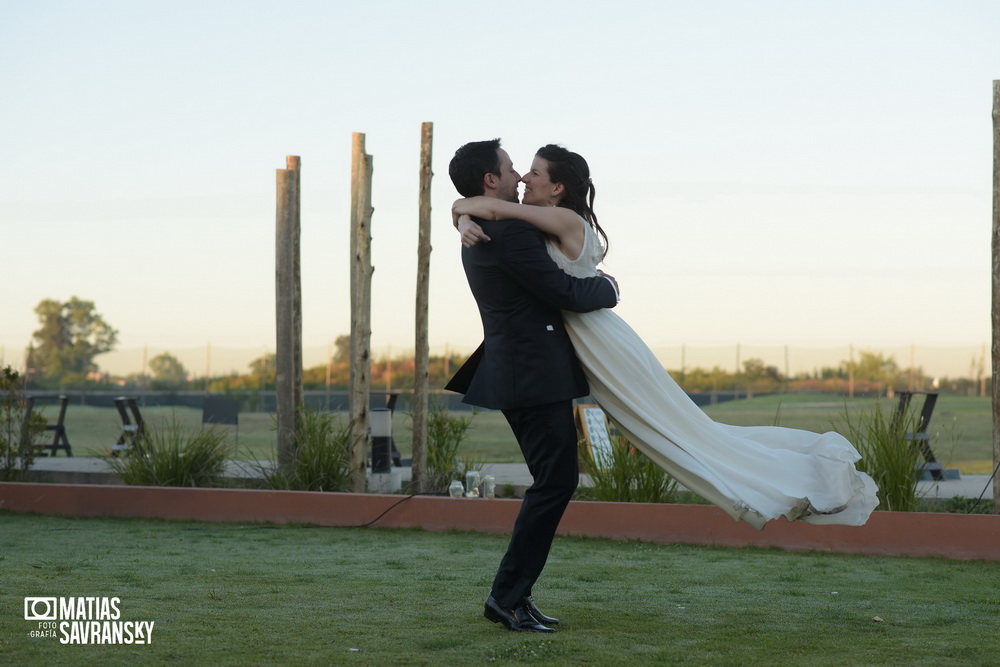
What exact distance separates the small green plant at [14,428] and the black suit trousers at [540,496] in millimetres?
6282

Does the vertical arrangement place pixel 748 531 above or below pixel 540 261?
below


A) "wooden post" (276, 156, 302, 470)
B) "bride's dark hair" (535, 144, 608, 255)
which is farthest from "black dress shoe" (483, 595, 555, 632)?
"wooden post" (276, 156, 302, 470)

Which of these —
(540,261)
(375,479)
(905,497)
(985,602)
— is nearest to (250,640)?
(540,261)

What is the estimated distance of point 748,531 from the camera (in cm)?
655

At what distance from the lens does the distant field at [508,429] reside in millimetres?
10773

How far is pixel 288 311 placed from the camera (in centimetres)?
888

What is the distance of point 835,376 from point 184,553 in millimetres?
38981

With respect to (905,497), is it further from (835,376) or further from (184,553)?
(835,376)

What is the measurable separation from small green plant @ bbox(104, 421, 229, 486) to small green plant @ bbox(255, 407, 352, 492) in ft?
1.57

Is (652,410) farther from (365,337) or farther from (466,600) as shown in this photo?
(365,337)

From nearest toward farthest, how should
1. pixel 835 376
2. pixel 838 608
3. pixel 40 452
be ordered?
1. pixel 838 608
2. pixel 40 452
3. pixel 835 376

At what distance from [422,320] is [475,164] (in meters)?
4.05

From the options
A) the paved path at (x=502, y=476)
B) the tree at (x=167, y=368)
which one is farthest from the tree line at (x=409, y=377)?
the paved path at (x=502, y=476)

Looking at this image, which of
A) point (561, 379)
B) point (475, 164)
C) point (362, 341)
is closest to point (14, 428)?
point (362, 341)
